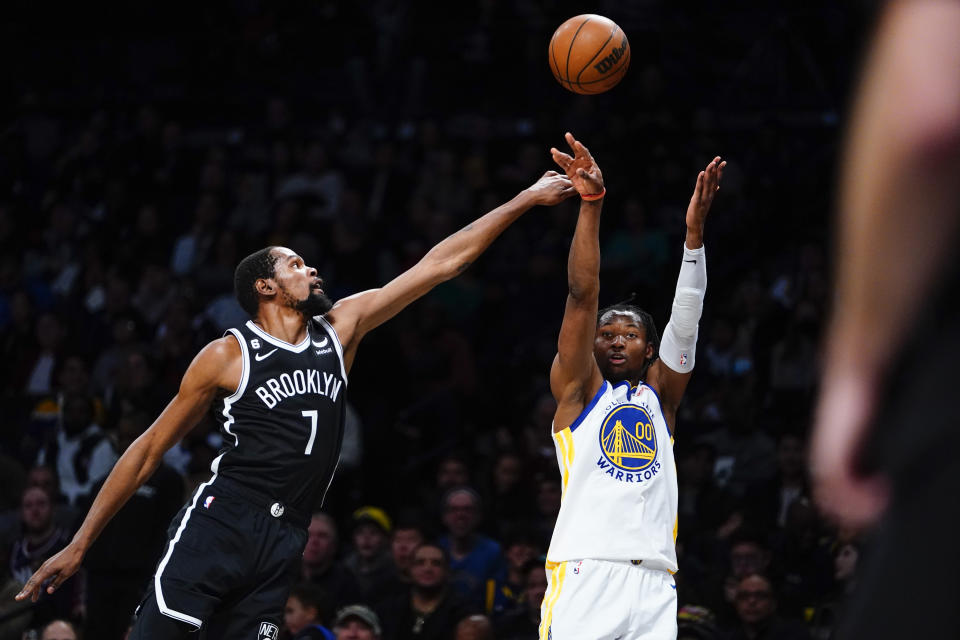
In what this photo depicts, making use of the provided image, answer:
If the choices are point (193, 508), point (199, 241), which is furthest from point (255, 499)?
point (199, 241)

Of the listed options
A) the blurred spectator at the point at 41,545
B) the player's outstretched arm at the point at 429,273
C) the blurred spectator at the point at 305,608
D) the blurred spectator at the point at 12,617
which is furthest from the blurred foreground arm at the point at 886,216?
the blurred spectator at the point at 41,545

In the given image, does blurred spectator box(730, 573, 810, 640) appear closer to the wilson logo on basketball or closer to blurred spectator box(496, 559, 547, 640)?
blurred spectator box(496, 559, 547, 640)

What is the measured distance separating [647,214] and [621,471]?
281 inches

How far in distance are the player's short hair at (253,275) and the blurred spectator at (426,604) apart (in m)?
3.09

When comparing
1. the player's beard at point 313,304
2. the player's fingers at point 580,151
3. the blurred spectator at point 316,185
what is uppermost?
the blurred spectator at point 316,185

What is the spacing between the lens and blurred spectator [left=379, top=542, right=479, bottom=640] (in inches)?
324

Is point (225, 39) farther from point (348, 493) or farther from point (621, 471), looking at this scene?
point (621, 471)

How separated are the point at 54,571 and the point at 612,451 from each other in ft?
7.83

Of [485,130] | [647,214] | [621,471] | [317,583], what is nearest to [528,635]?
[317,583]

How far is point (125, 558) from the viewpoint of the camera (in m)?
8.88

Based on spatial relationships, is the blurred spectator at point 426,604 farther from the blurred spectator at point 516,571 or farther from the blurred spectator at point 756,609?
the blurred spectator at point 756,609

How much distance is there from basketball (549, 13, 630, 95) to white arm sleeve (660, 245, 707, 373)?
1122mm

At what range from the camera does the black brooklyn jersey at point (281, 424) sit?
5.41 m

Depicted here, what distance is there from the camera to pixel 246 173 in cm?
1426
